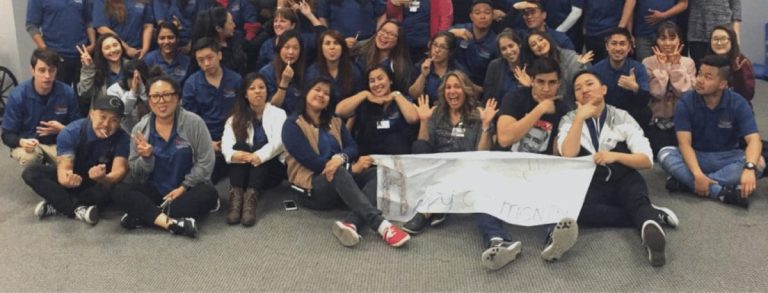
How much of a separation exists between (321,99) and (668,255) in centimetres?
198

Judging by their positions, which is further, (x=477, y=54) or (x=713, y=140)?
(x=477, y=54)

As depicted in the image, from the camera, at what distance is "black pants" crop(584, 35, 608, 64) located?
496 centimetres

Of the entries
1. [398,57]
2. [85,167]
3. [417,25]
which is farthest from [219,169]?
[417,25]

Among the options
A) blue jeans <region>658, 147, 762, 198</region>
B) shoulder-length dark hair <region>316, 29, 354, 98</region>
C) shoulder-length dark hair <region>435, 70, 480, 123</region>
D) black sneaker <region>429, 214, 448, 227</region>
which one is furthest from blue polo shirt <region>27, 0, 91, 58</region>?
blue jeans <region>658, 147, 762, 198</region>

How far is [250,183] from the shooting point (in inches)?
152

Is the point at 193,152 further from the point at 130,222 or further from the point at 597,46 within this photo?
the point at 597,46

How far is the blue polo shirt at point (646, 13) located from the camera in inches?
192

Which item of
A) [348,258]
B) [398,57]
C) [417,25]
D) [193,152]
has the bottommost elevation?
[348,258]

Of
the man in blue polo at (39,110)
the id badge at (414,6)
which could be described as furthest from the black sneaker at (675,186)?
the man in blue polo at (39,110)

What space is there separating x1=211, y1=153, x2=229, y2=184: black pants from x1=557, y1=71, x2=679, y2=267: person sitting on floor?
2178 millimetres

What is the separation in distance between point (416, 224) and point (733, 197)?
5.92 feet

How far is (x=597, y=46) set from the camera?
4.98m

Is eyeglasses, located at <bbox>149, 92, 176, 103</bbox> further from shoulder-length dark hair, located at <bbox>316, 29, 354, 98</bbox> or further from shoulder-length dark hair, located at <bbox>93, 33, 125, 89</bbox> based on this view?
shoulder-length dark hair, located at <bbox>93, 33, 125, 89</bbox>

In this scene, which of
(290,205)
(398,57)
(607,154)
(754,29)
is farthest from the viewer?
(754,29)
